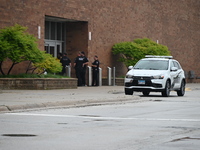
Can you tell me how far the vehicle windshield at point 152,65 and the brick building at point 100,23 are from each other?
27.7 feet

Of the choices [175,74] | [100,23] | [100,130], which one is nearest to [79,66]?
[100,23]

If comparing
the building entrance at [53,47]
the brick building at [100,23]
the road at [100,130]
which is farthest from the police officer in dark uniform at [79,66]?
the road at [100,130]

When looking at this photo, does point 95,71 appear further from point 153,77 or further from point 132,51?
point 153,77

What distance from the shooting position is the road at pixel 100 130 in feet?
31.4

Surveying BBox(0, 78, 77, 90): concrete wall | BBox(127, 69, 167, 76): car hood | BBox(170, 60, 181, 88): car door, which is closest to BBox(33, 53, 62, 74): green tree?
BBox(0, 78, 77, 90): concrete wall

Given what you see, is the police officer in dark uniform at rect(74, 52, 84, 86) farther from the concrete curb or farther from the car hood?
the concrete curb

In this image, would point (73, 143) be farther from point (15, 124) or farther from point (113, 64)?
point (113, 64)

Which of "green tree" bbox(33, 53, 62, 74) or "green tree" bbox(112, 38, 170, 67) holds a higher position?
"green tree" bbox(112, 38, 170, 67)

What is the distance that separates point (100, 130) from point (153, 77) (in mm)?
14644

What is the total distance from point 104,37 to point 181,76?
14.1 m

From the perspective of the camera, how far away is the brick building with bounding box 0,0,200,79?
35219 mm

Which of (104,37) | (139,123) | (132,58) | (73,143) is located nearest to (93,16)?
(104,37)

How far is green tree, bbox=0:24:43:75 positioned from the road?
522 inches

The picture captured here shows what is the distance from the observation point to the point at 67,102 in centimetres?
1958
